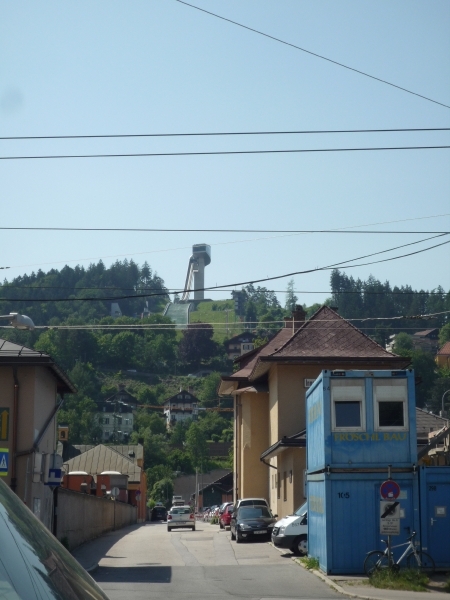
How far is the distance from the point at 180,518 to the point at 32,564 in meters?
49.6

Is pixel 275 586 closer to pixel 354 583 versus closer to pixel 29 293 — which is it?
pixel 354 583

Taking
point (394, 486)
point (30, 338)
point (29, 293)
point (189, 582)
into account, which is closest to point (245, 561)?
point (189, 582)

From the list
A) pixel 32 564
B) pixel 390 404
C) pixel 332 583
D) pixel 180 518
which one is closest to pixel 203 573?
pixel 332 583

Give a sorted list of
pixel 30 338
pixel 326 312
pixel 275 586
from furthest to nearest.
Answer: pixel 30 338 → pixel 326 312 → pixel 275 586

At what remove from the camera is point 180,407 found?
18412cm

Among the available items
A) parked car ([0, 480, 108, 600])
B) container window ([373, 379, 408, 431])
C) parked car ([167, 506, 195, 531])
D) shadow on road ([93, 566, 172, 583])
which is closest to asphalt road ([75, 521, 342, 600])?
shadow on road ([93, 566, 172, 583])

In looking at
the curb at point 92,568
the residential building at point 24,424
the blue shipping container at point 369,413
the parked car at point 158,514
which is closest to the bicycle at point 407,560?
the blue shipping container at point 369,413

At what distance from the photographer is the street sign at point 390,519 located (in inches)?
682

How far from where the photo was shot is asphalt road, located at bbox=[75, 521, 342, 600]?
15789 mm

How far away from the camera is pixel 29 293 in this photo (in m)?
118

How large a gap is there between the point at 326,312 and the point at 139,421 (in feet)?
433

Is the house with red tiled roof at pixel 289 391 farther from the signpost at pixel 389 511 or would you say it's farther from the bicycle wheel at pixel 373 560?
the signpost at pixel 389 511

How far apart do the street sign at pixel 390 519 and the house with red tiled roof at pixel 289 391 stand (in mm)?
14059

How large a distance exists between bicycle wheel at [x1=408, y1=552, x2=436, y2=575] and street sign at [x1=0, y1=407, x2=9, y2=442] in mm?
11732
